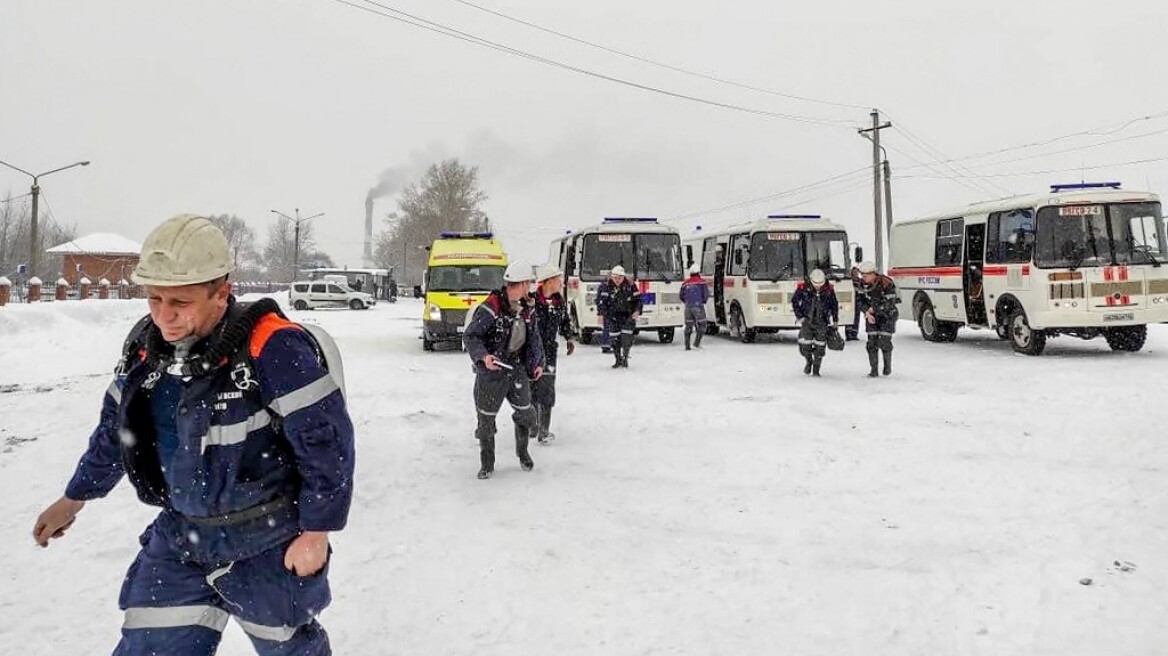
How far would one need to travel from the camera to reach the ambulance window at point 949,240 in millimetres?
16500

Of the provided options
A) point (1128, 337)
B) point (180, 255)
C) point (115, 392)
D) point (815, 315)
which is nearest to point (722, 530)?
point (115, 392)

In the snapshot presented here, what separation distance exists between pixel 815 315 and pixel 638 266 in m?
6.65

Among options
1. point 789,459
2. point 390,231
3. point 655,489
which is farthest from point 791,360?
point 390,231

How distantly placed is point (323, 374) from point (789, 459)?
18.7 feet

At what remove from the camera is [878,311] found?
12156 millimetres

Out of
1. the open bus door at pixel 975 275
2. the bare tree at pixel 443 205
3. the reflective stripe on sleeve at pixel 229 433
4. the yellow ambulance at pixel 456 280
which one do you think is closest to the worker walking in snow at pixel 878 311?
the open bus door at pixel 975 275

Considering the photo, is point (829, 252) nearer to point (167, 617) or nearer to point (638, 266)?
point (638, 266)

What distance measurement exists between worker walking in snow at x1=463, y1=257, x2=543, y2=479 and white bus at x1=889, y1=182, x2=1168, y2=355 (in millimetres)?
10966

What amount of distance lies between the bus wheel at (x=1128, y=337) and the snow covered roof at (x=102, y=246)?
74600mm

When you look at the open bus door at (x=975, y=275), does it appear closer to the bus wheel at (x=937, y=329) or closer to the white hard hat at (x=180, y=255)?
the bus wheel at (x=937, y=329)

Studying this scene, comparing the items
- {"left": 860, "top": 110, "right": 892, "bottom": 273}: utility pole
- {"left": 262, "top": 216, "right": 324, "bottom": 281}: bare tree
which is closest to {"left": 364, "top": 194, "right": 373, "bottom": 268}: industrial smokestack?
{"left": 262, "top": 216, "right": 324, "bottom": 281}: bare tree

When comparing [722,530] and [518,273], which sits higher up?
[518,273]

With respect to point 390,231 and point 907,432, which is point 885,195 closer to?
point 907,432

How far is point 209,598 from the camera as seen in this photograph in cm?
252
